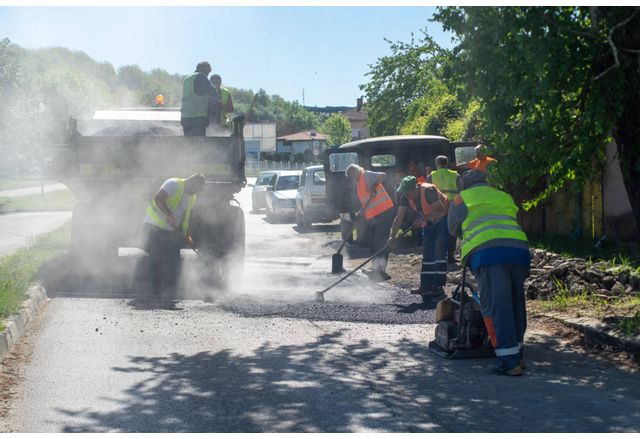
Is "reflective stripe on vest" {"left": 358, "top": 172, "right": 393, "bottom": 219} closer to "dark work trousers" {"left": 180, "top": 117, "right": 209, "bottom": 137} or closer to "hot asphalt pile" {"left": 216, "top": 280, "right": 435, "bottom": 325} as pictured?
"hot asphalt pile" {"left": 216, "top": 280, "right": 435, "bottom": 325}

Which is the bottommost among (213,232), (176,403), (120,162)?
(176,403)

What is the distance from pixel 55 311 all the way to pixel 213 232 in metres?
3.15

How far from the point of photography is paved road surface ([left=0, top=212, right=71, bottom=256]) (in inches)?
707

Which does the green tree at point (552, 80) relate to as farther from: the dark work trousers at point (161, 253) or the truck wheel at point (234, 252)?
the truck wheel at point (234, 252)

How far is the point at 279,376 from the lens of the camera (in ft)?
21.5

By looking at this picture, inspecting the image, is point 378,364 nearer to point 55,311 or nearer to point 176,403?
point 176,403

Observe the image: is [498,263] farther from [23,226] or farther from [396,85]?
[396,85]

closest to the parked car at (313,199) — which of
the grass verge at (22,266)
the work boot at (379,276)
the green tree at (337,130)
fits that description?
the grass verge at (22,266)

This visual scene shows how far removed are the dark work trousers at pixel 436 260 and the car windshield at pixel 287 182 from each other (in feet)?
57.9

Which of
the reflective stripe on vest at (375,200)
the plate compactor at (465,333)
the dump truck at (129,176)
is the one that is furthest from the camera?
the reflective stripe on vest at (375,200)

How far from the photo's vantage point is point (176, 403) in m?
5.75

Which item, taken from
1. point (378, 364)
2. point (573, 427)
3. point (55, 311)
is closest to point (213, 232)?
point (55, 311)

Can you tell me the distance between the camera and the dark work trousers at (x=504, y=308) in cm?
674

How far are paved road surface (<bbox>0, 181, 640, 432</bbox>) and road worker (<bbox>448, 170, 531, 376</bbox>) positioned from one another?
10.8 inches
